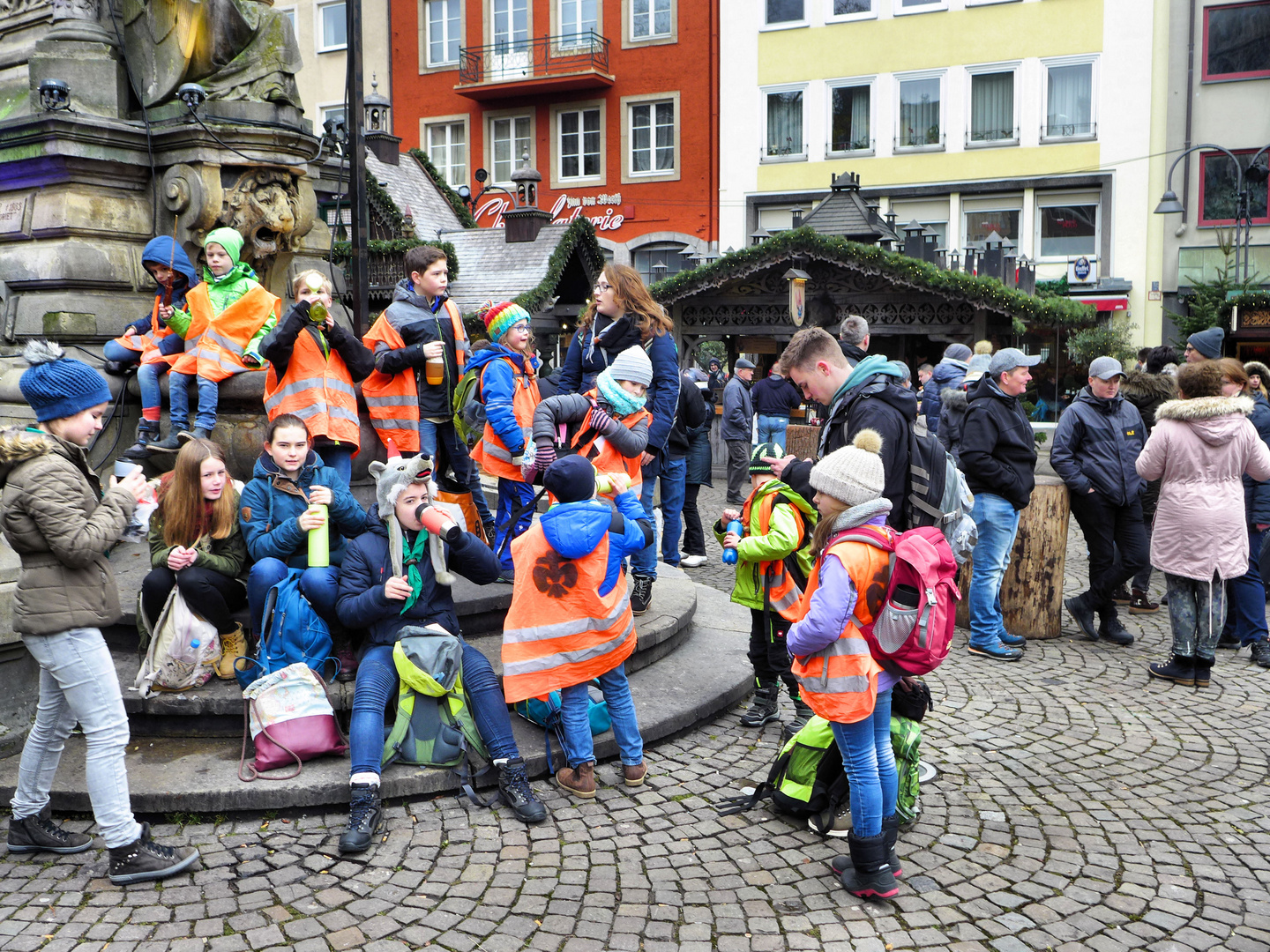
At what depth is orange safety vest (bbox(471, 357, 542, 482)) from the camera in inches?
238

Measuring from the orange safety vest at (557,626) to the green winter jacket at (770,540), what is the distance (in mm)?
612

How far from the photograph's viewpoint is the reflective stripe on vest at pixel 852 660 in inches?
148

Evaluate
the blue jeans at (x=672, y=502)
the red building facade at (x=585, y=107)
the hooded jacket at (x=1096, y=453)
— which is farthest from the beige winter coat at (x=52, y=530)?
the red building facade at (x=585, y=107)

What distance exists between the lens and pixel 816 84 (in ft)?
88.4

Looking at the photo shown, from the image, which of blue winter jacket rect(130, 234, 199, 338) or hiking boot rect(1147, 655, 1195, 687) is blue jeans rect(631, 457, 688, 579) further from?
hiking boot rect(1147, 655, 1195, 687)

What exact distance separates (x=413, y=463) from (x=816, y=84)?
25067mm

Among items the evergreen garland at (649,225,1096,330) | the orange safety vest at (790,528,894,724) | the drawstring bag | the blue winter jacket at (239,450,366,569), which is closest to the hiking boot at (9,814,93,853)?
the drawstring bag

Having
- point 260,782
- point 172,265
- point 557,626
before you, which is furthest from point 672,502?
point 260,782

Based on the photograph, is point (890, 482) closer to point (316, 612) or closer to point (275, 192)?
point (316, 612)

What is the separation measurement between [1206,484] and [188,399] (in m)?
6.13

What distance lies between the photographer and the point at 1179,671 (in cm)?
632

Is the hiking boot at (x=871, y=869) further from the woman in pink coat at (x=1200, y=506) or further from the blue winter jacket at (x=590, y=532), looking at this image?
the woman in pink coat at (x=1200, y=506)

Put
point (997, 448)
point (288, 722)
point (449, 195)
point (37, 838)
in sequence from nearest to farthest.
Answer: point (37, 838), point (288, 722), point (997, 448), point (449, 195)

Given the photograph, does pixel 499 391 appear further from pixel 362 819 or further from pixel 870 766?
pixel 870 766
